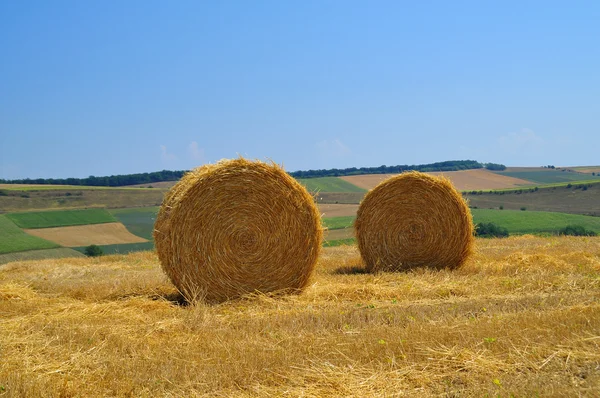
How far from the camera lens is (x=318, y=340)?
6301mm

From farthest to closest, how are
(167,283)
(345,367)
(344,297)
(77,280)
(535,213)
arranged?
(535,213), (77,280), (167,283), (344,297), (345,367)

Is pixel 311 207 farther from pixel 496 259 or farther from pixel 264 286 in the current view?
pixel 496 259

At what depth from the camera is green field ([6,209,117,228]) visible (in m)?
30.8

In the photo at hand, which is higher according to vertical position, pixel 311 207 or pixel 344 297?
pixel 311 207

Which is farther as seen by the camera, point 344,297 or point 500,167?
point 500,167

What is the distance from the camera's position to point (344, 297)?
9.48 metres

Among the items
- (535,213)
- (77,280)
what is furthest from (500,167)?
(77,280)

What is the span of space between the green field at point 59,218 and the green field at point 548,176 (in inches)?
1277

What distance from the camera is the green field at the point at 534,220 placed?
1035 inches

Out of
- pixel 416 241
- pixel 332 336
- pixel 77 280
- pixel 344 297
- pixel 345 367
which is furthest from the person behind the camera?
pixel 416 241

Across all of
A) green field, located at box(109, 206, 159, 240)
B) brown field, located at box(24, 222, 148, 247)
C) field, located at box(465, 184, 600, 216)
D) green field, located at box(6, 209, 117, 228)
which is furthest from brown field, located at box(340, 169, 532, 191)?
brown field, located at box(24, 222, 148, 247)

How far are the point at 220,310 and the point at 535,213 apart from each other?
25.2 metres

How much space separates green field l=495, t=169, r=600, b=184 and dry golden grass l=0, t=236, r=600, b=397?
42394 millimetres

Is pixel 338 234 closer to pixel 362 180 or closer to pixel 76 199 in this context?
pixel 76 199
